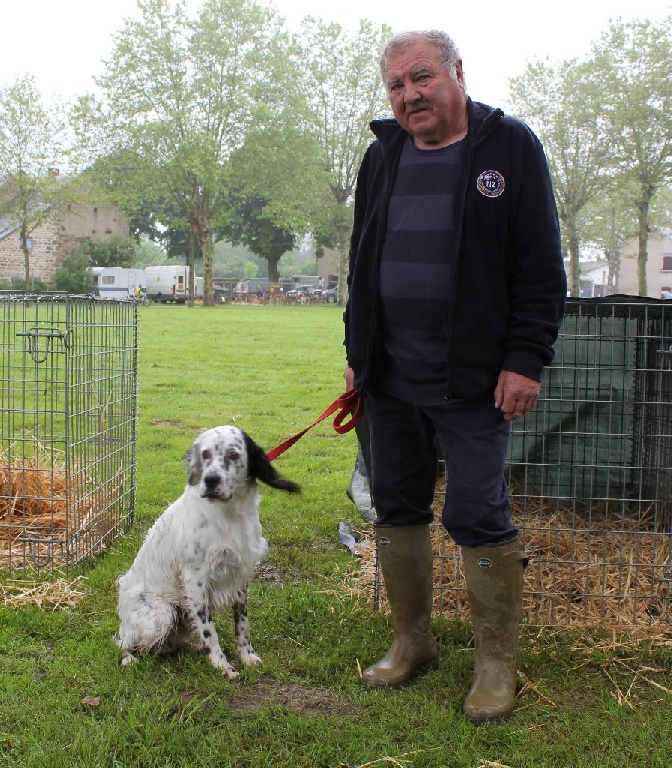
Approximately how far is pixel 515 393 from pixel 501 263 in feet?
1.48

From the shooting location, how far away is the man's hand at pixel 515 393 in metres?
2.79

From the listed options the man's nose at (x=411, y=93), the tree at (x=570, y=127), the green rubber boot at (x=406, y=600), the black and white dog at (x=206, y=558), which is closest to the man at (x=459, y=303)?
the man's nose at (x=411, y=93)

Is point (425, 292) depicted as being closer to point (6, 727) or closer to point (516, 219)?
point (516, 219)

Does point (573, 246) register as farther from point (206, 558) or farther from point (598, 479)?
point (206, 558)

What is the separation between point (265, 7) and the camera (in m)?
41.6

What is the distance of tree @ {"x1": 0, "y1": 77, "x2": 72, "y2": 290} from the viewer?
35094mm

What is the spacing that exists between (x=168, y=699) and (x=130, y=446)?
8.25 feet

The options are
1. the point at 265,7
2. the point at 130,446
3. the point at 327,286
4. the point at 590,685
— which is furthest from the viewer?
the point at 327,286

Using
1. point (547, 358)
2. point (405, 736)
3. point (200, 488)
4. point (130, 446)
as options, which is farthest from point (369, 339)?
point (130, 446)

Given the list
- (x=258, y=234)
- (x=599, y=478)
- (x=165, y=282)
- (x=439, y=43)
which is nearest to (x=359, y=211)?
(x=439, y=43)

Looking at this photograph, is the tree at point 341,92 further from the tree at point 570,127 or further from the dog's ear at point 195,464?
the dog's ear at point 195,464

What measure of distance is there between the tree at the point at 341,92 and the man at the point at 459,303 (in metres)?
42.1

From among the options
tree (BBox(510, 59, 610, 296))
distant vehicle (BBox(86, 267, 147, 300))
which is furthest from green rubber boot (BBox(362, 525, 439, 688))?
distant vehicle (BBox(86, 267, 147, 300))

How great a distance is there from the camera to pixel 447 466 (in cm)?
302
